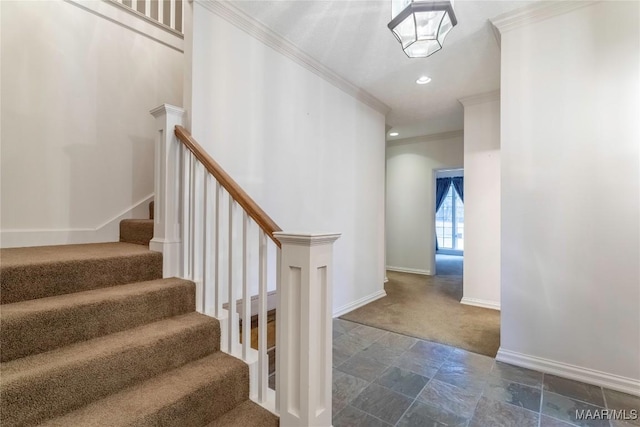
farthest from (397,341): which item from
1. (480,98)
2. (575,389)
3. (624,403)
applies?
(480,98)

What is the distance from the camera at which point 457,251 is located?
9.38 metres

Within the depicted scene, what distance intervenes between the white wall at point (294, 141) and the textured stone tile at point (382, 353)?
85cm

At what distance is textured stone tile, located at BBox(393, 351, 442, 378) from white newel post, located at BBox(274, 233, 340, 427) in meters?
1.10

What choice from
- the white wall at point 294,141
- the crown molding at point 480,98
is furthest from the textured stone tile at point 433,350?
the crown molding at point 480,98

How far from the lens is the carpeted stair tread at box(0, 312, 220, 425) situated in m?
1.05

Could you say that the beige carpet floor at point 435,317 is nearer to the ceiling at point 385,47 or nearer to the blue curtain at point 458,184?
the ceiling at point 385,47

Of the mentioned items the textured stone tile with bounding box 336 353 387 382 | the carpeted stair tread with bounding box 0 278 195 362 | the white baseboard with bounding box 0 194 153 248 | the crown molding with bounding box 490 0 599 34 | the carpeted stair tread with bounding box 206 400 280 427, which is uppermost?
the crown molding with bounding box 490 0 599 34

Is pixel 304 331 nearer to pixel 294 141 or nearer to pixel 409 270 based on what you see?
pixel 294 141

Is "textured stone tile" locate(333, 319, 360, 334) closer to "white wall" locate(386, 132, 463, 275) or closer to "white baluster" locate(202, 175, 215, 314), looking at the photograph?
"white baluster" locate(202, 175, 215, 314)

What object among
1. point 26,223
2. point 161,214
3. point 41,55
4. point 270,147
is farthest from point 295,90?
point 26,223

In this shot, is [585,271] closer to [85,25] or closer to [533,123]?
[533,123]

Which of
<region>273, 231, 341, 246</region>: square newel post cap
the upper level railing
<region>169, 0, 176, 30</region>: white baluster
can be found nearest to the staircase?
<region>273, 231, 341, 246</region>: square newel post cap

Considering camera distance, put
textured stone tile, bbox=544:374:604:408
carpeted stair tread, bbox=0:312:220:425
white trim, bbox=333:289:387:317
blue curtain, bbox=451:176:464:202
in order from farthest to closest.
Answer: blue curtain, bbox=451:176:464:202
white trim, bbox=333:289:387:317
textured stone tile, bbox=544:374:604:408
carpeted stair tread, bbox=0:312:220:425

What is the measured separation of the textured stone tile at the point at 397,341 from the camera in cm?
260
